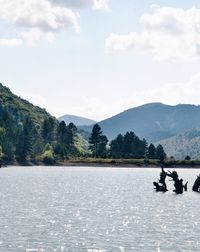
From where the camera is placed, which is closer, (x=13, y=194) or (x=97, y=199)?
(x=97, y=199)

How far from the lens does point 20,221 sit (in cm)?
7750

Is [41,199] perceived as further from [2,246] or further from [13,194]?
[2,246]

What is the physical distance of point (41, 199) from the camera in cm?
11594

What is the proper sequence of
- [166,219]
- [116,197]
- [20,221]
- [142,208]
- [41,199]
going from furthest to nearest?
[116,197] → [41,199] → [142,208] → [166,219] → [20,221]

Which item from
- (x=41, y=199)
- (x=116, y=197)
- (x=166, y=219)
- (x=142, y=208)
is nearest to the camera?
(x=166, y=219)

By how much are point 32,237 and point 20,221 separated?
13755 millimetres

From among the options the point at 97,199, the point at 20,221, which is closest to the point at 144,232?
the point at 20,221

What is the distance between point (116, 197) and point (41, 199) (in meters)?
19.3

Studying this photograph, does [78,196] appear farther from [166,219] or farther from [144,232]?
[144,232]

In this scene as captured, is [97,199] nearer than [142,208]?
No

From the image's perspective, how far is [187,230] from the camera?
71.9m

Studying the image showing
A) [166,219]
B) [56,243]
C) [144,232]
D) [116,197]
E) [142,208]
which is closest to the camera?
[56,243]

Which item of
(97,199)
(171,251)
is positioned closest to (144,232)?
(171,251)

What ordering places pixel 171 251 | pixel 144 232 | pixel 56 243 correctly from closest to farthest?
pixel 171 251 < pixel 56 243 < pixel 144 232
